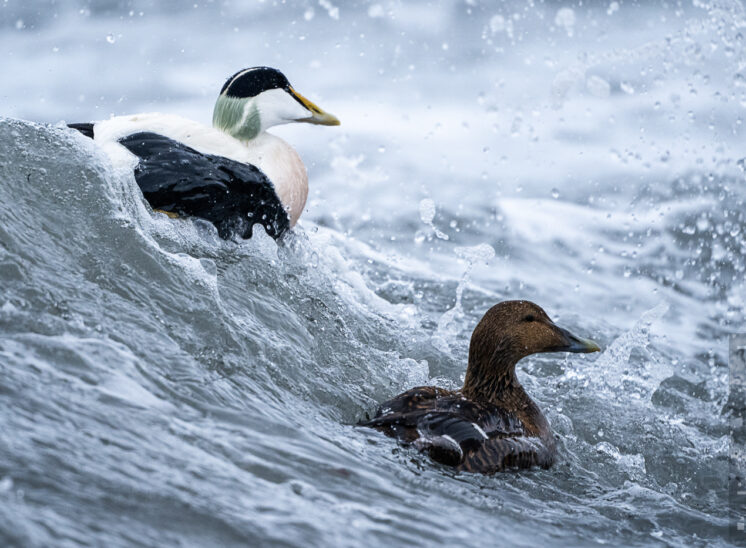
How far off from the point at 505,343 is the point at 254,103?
206 centimetres

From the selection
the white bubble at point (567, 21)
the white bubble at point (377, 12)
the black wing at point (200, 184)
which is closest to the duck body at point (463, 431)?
the black wing at point (200, 184)

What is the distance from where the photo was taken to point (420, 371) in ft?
16.4

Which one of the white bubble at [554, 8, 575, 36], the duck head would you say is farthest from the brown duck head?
the white bubble at [554, 8, 575, 36]

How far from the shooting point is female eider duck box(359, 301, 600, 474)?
3752mm

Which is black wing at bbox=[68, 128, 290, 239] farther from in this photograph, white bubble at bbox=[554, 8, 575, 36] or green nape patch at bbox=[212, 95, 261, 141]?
white bubble at bbox=[554, 8, 575, 36]

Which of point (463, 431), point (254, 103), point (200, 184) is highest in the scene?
point (254, 103)

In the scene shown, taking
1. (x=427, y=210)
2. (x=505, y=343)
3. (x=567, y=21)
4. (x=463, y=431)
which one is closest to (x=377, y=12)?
(x=567, y=21)

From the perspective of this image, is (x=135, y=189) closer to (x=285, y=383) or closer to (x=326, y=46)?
(x=285, y=383)

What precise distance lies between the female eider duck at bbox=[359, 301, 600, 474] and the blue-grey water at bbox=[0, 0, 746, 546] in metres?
0.09

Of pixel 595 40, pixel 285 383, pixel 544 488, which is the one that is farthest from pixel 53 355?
pixel 595 40

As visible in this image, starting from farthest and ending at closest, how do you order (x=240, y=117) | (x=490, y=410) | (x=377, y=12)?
(x=377, y=12) < (x=240, y=117) < (x=490, y=410)

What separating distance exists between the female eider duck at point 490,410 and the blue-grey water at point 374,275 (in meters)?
0.09

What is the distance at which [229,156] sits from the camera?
5340 mm

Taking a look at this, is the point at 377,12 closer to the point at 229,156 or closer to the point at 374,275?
the point at 374,275
